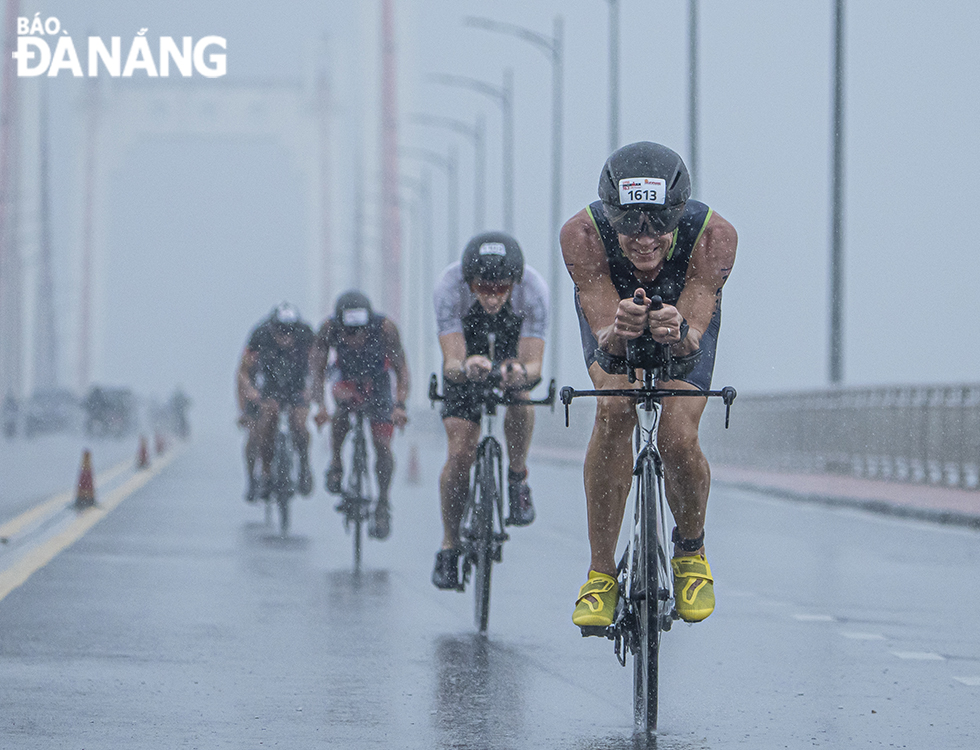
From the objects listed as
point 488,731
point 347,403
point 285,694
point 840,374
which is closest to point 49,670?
point 285,694

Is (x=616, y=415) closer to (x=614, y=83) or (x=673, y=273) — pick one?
(x=673, y=273)

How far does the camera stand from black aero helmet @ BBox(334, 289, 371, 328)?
1112cm

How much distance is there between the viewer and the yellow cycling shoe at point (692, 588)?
5.64m

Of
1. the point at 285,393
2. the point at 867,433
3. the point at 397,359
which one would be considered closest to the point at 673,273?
the point at 397,359

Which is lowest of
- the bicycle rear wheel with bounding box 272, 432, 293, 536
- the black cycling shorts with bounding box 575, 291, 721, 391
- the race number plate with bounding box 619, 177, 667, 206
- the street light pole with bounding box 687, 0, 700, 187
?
the bicycle rear wheel with bounding box 272, 432, 293, 536

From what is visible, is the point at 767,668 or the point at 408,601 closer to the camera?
the point at 767,668

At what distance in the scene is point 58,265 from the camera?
13488 centimetres

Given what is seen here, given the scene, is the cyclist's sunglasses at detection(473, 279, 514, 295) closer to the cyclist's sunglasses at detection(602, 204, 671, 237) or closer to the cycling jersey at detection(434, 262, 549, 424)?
the cycling jersey at detection(434, 262, 549, 424)

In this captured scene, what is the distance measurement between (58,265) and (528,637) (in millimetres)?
131038

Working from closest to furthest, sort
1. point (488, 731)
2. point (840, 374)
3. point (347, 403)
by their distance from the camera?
point (488, 731)
point (347, 403)
point (840, 374)

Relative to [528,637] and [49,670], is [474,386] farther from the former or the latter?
[49,670]

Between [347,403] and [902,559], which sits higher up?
[347,403]

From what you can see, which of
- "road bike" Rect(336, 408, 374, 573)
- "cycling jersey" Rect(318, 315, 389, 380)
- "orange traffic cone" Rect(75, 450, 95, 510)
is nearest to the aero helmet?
"cycling jersey" Rect(318, 315, 389, 380)

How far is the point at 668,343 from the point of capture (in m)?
5.52
